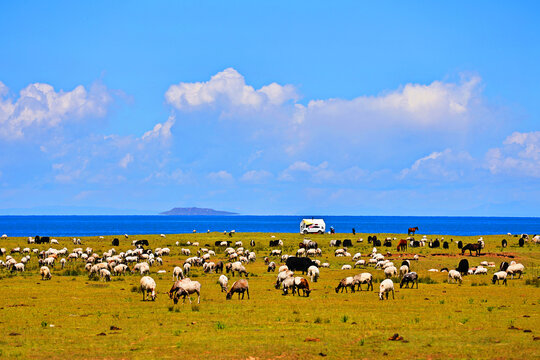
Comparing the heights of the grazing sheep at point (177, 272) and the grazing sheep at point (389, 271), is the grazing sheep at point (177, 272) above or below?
below

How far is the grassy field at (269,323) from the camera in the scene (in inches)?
746

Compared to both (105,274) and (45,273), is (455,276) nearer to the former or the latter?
(105,274)

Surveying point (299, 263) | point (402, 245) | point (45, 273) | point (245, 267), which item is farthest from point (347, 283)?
point (402, 245)

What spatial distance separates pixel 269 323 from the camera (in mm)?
24484

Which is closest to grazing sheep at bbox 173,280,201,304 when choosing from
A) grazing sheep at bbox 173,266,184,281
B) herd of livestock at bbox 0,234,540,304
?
herd of livestock at bbox 0,234,540,304

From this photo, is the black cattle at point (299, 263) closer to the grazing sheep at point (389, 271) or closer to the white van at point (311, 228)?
the grazing sheep at point (389, 271)

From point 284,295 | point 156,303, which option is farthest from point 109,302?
point 284,295

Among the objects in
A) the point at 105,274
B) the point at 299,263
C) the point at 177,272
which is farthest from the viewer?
the point at 299,263

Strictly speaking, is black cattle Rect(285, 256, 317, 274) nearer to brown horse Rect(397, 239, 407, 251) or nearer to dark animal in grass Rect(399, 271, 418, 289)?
dark animal in grass Rect(399, 271, 418, 289)

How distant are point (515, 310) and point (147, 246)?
66.5 metres

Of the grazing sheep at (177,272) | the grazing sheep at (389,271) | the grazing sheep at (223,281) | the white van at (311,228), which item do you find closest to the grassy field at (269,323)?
the grazing sheep at (223,281)

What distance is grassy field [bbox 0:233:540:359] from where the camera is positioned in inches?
746

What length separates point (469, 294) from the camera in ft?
117

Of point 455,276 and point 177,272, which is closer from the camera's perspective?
point 455,276
